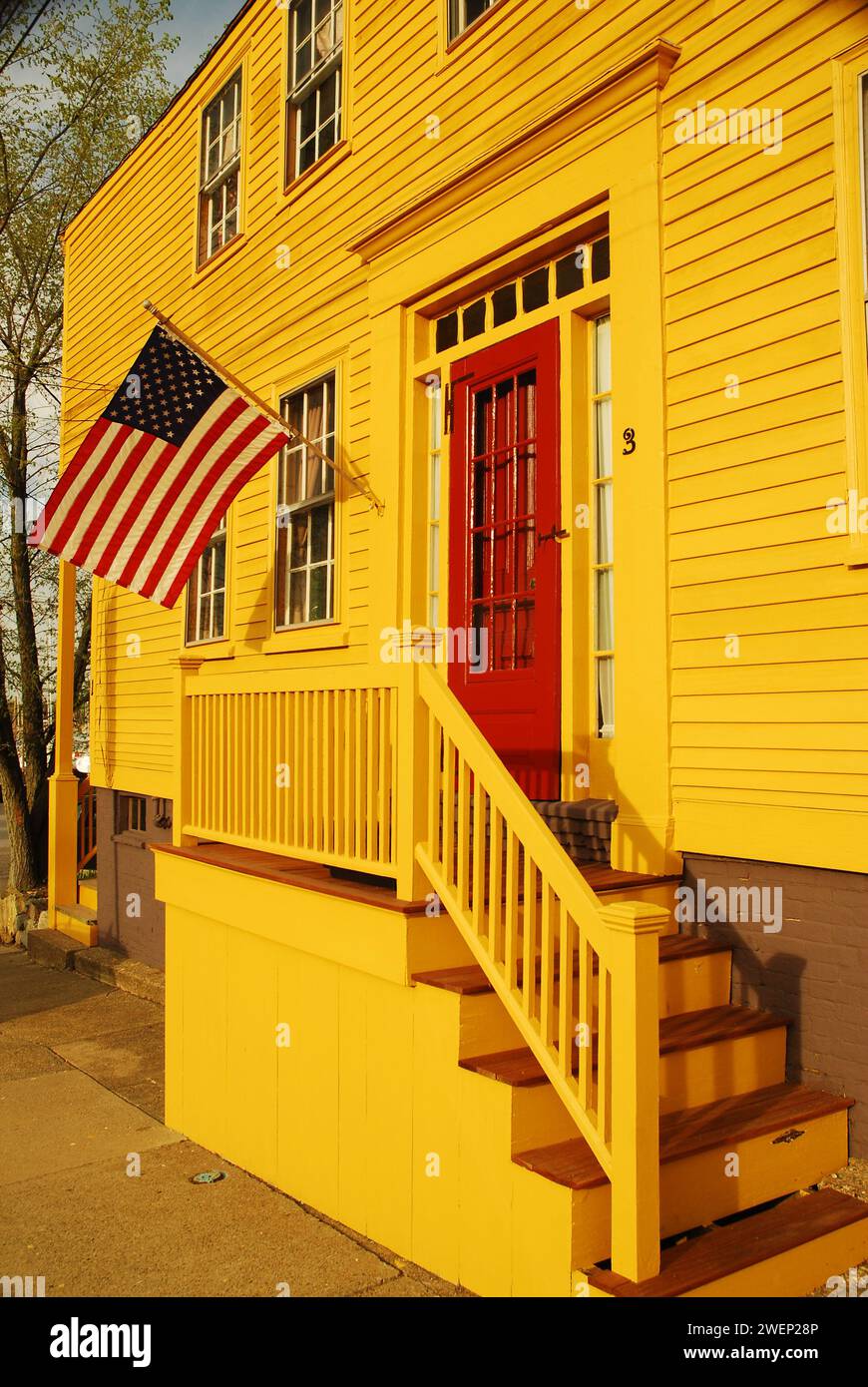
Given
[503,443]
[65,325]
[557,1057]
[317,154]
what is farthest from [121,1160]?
[65,325]

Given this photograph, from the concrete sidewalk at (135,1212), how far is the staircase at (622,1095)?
749 millimetres

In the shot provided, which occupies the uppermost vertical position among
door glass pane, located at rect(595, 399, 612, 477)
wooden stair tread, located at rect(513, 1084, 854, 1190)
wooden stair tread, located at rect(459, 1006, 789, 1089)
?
door glass pane, located at rect(595, 399, 612, 477)

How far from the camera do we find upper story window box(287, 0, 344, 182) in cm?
774

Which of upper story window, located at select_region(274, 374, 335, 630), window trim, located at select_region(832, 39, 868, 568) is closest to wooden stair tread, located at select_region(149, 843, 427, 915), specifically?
window trim, located at select_region(832, 39, 868, 568)

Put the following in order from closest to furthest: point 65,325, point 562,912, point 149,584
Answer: point 562,912 → point 149,584 → point 65,325

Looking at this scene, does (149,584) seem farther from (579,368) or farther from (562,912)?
(562,912)

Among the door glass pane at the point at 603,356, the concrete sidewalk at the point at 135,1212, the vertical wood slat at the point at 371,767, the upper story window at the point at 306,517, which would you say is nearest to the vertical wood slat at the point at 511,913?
the vertical wood slat at the point at 371,767

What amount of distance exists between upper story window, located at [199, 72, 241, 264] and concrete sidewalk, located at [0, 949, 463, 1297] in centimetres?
654

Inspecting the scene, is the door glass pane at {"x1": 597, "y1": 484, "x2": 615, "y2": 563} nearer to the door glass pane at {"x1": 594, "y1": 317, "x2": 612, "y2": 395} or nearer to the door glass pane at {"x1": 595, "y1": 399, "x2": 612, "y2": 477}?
the door glass pane at {"x1": 595, "y1": 399, "x2": 612, "y2": 477}

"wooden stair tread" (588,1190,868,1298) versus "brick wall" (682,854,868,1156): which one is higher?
"brick wall" (682,854,868,1156)

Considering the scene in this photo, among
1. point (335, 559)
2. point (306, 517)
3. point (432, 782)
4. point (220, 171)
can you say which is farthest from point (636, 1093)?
point (220, 171)

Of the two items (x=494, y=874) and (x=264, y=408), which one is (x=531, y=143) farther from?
(x=494, y=874)
